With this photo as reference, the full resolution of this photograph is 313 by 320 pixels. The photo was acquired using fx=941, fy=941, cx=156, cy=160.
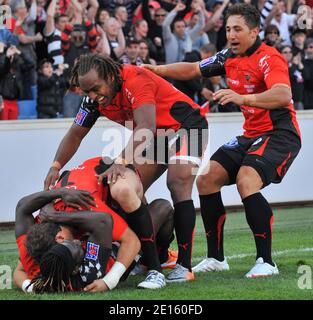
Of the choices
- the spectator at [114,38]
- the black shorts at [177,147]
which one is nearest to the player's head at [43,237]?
the black shorts at [177,147]

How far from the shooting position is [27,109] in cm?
1316

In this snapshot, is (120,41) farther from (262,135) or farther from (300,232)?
(262,135)

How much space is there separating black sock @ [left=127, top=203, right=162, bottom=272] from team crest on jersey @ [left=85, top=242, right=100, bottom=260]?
1.43 ft

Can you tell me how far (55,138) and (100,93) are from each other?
165 inches

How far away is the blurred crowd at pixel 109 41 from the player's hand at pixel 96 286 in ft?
21.0

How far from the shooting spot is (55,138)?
1102cm

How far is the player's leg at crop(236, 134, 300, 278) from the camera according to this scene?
23.5ft

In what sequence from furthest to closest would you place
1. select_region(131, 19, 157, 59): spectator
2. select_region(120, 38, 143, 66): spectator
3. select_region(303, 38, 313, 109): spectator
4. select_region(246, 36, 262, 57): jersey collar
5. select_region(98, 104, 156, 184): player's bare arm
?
select_region(303, 38, 313, 109): spectator
select_region(131, 19, 157, 59): spectator
select_region(120, 38, 143, 66): spectator
select_region(246, 36, 262, 57): jersey collar
select_region(98, 104, 156, 184): player's bare arm

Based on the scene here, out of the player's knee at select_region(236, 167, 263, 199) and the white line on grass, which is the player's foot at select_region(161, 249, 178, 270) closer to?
the white line on grass

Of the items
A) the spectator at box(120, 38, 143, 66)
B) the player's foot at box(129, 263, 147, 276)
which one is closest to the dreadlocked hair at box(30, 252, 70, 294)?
the player's foot at box(129, 263, 147, 276)

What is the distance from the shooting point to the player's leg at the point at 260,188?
23.5 ft

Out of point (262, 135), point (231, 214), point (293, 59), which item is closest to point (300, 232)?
point (231, 214)

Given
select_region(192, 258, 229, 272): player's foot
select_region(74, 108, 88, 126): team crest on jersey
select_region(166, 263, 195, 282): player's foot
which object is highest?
select_region(74, 108, 88, 126): team crest on jersey
